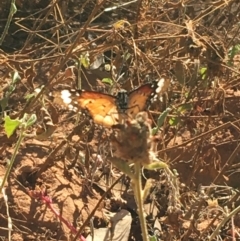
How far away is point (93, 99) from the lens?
1560 millimetres

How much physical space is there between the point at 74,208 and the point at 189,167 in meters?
0.58

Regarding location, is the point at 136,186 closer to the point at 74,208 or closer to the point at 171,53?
the point at 74,208

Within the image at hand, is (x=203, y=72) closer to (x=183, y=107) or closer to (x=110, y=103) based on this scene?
(x=183, y=107)

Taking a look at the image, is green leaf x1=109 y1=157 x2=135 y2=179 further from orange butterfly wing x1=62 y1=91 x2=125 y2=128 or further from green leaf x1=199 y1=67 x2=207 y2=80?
green leaf x1=199 y1=67 x2=207 y2=80

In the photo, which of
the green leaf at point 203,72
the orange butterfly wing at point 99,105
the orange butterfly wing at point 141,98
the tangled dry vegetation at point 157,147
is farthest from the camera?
the green leaf at point 203,72

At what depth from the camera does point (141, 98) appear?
62.9 inches

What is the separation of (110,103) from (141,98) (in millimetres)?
104

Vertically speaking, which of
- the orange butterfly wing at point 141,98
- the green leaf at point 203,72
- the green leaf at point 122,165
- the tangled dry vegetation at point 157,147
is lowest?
the tangled dry vegetation at point 157,147

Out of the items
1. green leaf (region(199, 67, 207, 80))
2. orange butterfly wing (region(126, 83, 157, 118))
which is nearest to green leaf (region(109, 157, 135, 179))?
orange butterfly wing (region(126, 83, 157, 118))

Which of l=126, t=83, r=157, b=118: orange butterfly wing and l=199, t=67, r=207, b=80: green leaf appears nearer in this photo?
l=126, t=83, r=157, b=118: orange butterfly wing

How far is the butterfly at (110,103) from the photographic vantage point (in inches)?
57.2

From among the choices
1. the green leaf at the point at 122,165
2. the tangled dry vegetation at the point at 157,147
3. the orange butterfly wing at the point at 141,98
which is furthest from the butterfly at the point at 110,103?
the tangled dry vegetation at the point at 157,147

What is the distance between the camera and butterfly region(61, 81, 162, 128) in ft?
4.77

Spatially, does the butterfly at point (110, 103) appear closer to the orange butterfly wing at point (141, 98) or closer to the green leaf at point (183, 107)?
the orange butterfly wing at point (141, 98)
